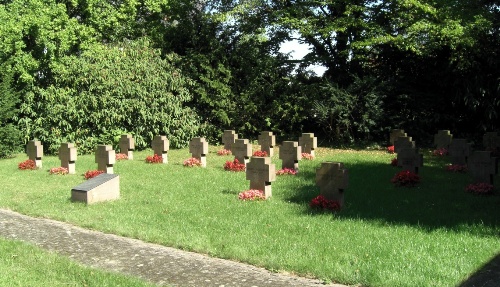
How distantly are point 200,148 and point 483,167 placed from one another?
27.3ft

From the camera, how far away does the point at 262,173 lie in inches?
446

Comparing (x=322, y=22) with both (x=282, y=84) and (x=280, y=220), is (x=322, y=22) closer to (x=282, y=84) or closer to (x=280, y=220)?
(x=282, y=84)

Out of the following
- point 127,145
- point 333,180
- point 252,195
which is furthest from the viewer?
point 127,145

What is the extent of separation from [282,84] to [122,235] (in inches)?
656

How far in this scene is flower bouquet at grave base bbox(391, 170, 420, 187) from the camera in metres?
A: 12.5

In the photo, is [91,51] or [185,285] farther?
[91,51]

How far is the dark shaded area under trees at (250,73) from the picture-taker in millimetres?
20797

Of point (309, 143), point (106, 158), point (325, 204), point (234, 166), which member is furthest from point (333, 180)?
point (309, 143)

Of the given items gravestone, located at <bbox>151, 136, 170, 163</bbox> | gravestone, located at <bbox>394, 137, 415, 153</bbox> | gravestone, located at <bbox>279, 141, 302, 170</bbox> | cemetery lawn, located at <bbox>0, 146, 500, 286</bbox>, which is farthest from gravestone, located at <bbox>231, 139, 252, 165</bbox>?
gravestone, located at <bbox>394, 137, 415, 153</bbox>

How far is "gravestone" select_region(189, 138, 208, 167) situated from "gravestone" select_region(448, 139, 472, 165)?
7412mm

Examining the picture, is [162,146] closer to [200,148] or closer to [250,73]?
[200,148]

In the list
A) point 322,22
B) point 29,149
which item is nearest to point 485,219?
point 29,149

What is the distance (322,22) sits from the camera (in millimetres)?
23094

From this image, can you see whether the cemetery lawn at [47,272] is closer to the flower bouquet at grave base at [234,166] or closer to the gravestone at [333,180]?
the gravestone at [333,180]
